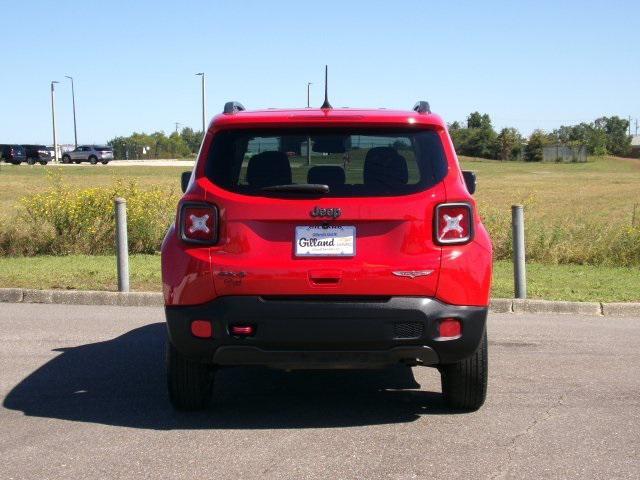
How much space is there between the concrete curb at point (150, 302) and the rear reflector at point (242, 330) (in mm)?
5475

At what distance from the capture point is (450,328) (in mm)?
5387

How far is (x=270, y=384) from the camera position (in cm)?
687

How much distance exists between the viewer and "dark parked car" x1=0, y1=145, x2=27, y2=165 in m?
77.6

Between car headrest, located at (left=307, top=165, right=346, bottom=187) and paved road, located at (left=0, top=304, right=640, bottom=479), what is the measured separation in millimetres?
1418

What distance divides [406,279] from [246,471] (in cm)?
133

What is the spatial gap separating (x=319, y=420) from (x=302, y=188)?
143 centimetres

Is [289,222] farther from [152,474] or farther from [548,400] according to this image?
[548,400]

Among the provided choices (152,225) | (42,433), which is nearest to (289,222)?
(42,433)

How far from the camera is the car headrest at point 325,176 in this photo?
5473 mm

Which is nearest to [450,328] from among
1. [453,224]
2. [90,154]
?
[453,224]

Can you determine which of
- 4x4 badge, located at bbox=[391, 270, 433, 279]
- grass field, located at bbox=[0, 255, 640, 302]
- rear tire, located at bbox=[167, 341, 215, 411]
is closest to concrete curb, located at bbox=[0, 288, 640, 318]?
grass field, located at bbox=[0, 255, 640, 302]

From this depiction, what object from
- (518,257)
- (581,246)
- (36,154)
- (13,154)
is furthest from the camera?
(36,154)

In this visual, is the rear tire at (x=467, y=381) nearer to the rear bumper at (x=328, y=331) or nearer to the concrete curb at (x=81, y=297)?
the rear bumper at (x=328, y=331)

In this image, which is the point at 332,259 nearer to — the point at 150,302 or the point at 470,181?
the point at 470,181
